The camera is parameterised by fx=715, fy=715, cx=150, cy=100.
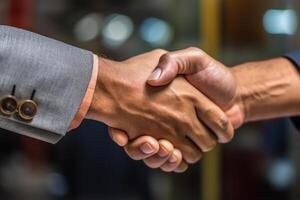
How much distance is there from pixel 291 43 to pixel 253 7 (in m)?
0.23

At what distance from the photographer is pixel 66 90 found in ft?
4.21

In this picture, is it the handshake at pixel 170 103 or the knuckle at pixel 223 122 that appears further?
the knuckle at pixel 223 122

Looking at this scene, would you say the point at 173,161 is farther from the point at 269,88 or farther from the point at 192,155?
the point at 269,88

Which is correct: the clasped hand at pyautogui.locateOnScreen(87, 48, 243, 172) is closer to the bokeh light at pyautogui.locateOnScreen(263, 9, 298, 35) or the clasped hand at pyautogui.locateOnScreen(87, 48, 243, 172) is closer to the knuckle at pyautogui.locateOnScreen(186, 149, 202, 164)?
the knuckle at pyautogui.locateOnScreen(186, 149, 202, 164)

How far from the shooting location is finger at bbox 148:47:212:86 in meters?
1.40

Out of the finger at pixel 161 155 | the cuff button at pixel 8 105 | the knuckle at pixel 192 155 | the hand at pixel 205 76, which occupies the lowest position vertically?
the knuckle at pixel 192 155

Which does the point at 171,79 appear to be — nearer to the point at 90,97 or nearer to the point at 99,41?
the point at 90,97

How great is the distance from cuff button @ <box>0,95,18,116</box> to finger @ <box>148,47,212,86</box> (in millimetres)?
285

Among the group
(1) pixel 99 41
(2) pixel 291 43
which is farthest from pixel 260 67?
(1) pixel 99 41

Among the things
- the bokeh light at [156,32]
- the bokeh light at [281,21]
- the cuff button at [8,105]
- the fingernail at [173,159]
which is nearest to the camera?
the cuff button at [8,105]

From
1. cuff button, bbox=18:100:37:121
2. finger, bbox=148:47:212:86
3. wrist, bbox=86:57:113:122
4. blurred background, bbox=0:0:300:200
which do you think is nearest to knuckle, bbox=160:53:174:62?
finger, bbox=148:47:212:86

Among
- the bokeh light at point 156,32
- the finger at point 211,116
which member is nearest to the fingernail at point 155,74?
the finger at point 211,116

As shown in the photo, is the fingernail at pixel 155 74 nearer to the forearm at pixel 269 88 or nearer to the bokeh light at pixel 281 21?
the forearm at pixel 269 88

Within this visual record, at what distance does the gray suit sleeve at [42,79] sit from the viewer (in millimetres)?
1240
